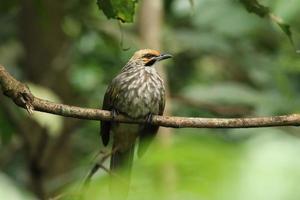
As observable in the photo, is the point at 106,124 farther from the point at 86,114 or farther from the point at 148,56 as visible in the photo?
the point at 86,114

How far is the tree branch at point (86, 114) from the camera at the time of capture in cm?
235

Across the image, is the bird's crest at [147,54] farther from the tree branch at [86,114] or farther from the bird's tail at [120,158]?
the tree branch at [86,114]

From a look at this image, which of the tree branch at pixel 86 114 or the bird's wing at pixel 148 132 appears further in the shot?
the bird's wing at pixel 148 132

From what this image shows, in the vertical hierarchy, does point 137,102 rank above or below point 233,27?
above

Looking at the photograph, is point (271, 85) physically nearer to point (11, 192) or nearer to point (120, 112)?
point (120, 112)

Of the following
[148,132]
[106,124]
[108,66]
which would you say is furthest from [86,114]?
[108,66]

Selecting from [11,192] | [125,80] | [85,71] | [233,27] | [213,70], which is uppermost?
[11,192]

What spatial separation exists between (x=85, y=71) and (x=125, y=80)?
2.63 metres

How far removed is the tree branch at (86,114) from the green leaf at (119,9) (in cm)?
37

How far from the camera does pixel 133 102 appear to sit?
3926 millimetres

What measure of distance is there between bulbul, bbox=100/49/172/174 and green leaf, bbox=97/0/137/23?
1.15 metres

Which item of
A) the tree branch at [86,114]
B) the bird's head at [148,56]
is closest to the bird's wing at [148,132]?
the bird's head at [148,56]

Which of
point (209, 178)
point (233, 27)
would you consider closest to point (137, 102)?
point (233, 27)

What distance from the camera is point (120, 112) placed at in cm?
380
